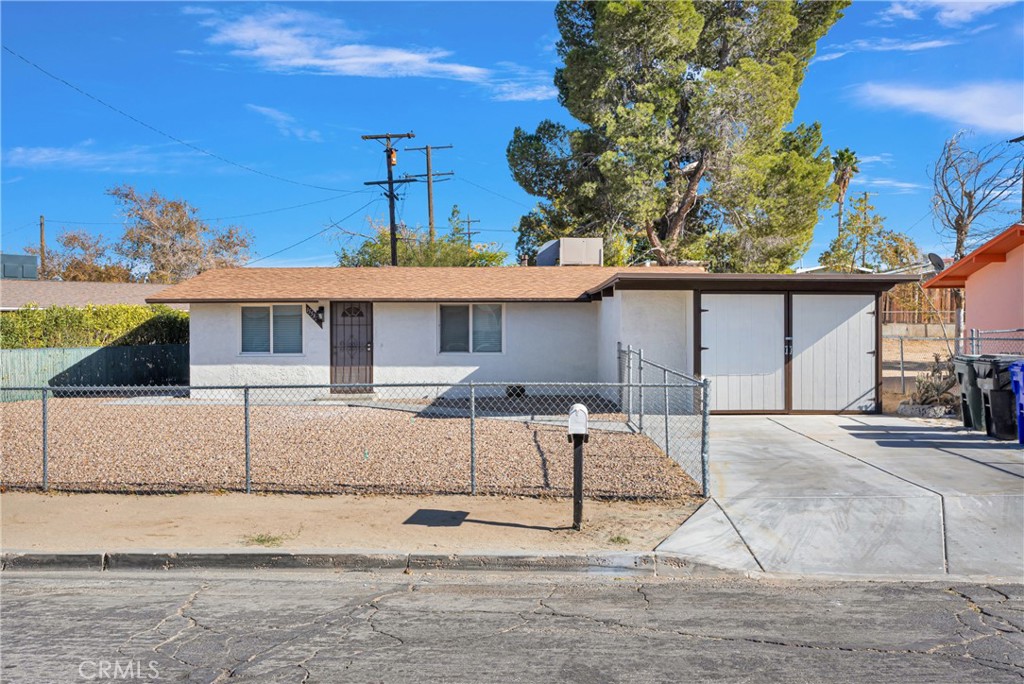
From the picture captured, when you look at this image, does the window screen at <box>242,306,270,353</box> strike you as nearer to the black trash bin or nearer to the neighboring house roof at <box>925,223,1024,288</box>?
the black trash bin

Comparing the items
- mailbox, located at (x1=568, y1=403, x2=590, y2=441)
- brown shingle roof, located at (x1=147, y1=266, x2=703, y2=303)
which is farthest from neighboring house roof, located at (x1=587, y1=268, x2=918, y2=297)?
mailbox, located at (x1=568, y1=403, x2=590, y2=441)

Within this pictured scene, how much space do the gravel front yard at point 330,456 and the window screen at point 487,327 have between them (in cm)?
450

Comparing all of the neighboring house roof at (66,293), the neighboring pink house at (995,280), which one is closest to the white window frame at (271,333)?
the neighboring house roof at (66,293)

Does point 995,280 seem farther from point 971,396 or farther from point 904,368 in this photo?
point 971,396

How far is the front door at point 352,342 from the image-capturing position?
18641 mm

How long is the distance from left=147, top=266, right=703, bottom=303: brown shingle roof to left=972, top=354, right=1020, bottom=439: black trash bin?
6811mm

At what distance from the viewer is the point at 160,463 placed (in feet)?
33.1

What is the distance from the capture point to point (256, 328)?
1884 centimetres

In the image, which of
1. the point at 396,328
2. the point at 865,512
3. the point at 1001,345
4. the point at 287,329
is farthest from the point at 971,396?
the point at 287,329

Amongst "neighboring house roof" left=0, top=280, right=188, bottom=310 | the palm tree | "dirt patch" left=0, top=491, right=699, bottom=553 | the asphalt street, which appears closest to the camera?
the asphalt street

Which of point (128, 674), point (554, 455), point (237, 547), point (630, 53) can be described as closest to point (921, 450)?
point (554, 455)

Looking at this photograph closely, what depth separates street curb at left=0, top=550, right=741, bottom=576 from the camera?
21.1 ft

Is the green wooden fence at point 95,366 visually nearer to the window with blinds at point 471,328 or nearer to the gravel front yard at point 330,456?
the gravel front yard at point 330,456

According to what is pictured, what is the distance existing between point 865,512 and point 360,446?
680 cm
